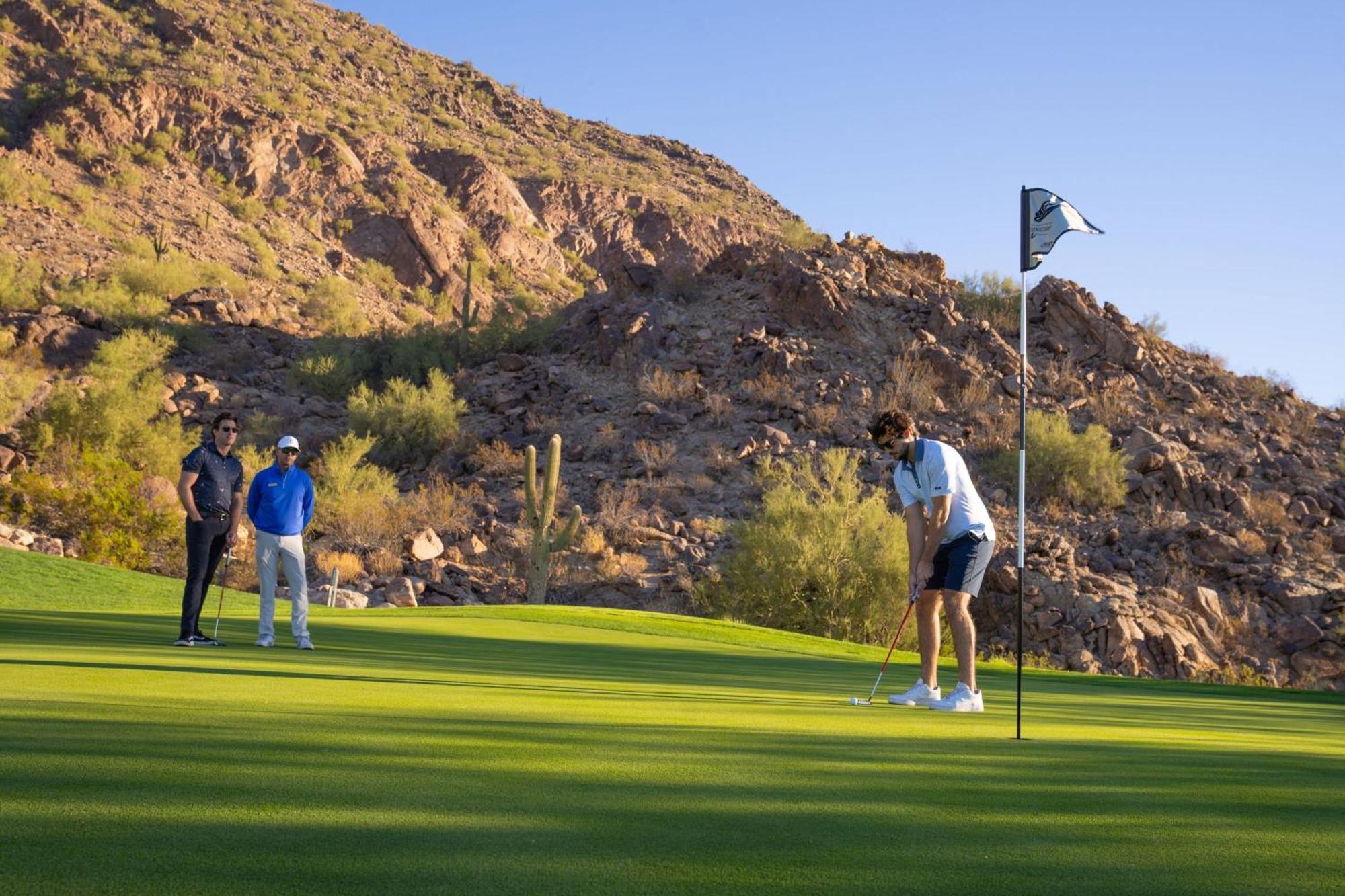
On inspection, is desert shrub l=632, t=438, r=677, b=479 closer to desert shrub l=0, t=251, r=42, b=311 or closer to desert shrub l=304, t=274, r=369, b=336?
desert shrub l=304, t=274, r=369, b=336

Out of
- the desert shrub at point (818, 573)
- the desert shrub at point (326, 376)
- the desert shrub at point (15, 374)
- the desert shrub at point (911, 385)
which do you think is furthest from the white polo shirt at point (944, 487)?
the desert shrub at point (326, 376)

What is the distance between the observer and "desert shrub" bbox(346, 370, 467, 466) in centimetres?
4638

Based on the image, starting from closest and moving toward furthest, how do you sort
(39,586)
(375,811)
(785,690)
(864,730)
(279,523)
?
(375,811) → (864,730) → (785,690) → (279,523) → (39,586)

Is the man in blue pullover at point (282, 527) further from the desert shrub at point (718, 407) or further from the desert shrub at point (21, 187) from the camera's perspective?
the desert shrub at point (21, 187)

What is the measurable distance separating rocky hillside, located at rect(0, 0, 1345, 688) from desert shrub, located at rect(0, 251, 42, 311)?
0.47 feet

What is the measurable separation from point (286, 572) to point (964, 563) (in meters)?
6.82

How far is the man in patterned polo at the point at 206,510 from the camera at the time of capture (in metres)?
12.2

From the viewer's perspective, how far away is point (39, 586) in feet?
69.1

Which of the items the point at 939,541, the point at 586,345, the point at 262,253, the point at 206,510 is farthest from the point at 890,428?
the point at 262,253

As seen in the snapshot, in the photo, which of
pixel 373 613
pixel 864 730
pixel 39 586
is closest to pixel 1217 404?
pixel 373 613

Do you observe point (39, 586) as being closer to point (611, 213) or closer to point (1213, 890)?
point (1213, 890)

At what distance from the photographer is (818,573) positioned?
105 feet

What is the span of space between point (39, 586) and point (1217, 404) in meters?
44.9

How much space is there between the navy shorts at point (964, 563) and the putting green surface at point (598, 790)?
1036 mm
